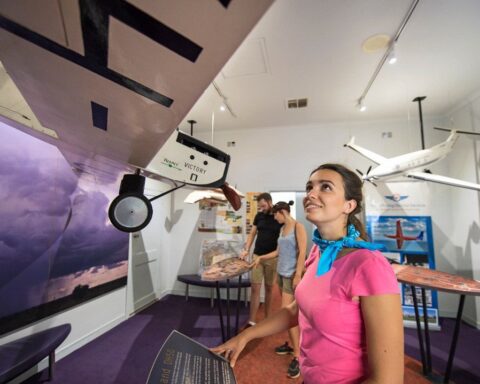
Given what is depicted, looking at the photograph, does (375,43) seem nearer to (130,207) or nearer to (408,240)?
(130,207)

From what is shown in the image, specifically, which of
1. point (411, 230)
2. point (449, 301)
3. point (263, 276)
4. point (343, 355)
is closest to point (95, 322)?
point (263, 276)

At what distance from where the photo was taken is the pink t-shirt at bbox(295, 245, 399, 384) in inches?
29.6

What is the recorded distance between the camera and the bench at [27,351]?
5.04 ft

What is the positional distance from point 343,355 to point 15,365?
7.24 ft

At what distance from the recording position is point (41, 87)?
0.62 m

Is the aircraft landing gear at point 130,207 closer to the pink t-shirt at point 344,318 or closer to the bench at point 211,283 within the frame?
the pink t-shirt at point 344,318

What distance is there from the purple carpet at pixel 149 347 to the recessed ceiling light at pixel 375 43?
11.4 ft

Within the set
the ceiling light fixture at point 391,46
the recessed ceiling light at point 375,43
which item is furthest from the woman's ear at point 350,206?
the recessed ceiling light at point 375,43

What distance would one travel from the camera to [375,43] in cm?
223

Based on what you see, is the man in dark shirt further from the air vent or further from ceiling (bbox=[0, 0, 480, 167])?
ceiling (bbox=[0, 0, 480, 167])

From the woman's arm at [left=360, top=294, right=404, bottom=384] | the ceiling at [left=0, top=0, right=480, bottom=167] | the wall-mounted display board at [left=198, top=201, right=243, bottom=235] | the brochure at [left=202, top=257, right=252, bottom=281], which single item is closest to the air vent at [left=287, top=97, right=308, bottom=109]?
the ceiling at [left=0, top=0, right=480, bottom=167]

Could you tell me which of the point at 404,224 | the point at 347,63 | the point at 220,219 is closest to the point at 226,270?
the point at 220,219

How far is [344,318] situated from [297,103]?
335cm

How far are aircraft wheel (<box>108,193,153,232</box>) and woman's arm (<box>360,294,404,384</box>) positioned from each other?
0.97 meters
